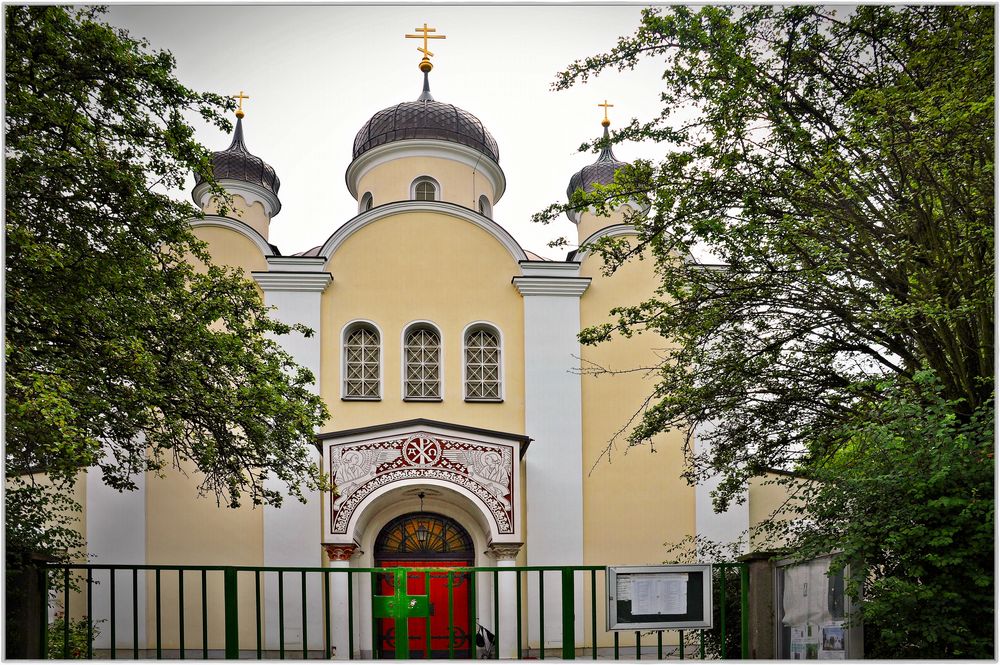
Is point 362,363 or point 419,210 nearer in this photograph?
point 362,363

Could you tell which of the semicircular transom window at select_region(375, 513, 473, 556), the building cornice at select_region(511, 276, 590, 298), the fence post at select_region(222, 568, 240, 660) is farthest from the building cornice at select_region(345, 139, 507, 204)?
the fence post at select_region(222, 568, 240, 660)

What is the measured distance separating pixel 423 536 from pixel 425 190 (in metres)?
5.97

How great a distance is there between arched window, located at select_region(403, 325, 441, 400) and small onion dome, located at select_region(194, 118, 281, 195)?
16.7ft

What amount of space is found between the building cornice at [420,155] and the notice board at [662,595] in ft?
35.5

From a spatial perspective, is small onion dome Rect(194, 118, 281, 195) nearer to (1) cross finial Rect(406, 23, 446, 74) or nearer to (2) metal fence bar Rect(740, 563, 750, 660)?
(1) cross finial Rect(406, 23, 446, 74)

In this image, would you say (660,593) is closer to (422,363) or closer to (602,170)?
(422,363)

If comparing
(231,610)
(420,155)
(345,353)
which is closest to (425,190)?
(420,155)

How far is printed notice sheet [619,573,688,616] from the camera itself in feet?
19.1

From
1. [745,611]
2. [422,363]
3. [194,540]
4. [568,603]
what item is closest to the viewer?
[568,603]

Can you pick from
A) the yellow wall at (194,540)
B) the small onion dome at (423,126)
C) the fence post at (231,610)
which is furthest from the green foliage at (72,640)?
the small onion dome at (423,126)

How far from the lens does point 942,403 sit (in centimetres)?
576

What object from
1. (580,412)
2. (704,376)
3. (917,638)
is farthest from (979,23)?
(580,412)

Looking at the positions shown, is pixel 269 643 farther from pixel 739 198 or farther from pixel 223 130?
pixel 739 198

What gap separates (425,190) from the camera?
50.3 feet
